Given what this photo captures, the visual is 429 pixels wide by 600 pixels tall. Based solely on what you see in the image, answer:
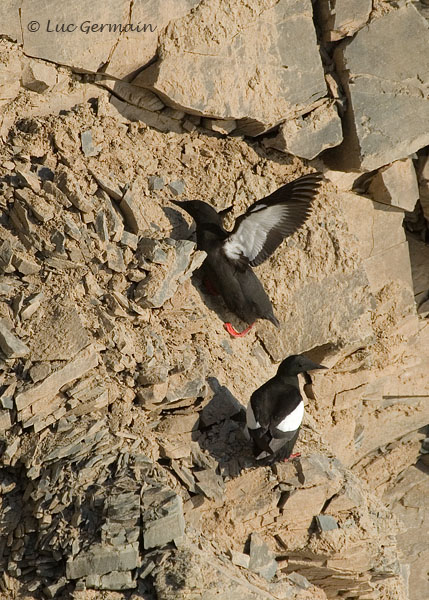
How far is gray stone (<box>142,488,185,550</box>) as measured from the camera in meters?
5.77

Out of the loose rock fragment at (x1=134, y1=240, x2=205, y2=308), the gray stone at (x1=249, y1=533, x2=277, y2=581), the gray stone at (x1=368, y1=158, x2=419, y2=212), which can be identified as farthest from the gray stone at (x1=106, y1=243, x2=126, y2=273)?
the gray stone at (x1=368, y1=158, x2=419, y2=212)

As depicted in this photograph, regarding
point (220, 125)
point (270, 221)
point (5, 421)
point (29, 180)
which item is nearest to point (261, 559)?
point (5, 421)

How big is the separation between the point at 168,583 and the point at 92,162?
12.0 feet

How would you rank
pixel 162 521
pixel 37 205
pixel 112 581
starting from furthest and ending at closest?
pixel 37 205 → pixel 162 521 → pixel 112 581

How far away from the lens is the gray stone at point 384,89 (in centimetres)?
941

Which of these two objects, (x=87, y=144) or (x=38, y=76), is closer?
(x=38, y=76)

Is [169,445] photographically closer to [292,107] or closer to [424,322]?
[292,107]

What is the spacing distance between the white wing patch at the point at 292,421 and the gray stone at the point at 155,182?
2400 mm

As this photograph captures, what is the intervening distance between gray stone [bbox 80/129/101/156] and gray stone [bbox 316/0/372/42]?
2.78m

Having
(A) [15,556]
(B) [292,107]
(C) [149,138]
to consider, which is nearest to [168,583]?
(A) [15,556]

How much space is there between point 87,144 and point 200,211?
1092 mm

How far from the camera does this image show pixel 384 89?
9.53m

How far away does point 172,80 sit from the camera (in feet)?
27.5

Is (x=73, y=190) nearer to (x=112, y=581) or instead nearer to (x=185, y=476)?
(x=185, y=476)
